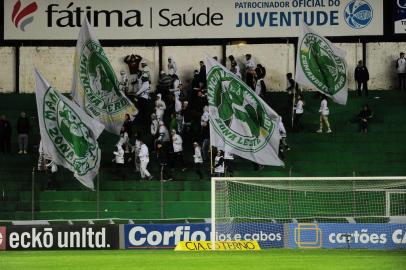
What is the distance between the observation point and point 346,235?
3198 cm

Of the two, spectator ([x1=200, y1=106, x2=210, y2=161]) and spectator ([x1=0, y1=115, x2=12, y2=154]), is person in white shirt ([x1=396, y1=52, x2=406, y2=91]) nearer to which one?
spectator ([x1=200, y1=106, x2=210, y2=161])

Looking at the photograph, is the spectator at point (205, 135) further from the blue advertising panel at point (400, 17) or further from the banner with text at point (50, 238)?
the blue advertising panel at point (400, 17)

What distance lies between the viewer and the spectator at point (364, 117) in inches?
1644

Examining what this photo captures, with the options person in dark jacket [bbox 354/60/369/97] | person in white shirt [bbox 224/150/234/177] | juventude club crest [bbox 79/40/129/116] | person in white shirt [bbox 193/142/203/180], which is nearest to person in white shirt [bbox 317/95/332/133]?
person in dark jacket [bbox 354/60/369/97]

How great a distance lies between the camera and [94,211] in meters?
36.8

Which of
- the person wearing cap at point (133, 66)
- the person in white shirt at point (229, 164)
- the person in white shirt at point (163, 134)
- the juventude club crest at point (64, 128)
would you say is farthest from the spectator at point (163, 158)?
the person wearing cap at point (133, 66)

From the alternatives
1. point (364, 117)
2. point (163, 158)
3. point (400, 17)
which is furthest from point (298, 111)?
point (400, 17)

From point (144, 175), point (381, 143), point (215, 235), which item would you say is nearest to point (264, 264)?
point (215, 235)

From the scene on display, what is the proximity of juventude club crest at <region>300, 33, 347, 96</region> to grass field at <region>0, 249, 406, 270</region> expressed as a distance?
9.11 metres

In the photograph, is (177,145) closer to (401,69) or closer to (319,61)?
(319,61)

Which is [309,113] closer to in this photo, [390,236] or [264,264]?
[390,236]

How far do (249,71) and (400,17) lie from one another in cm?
760

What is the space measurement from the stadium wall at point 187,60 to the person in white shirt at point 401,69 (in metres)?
1.07

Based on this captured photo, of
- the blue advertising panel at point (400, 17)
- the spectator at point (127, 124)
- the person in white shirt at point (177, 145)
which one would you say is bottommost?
the person in white shirt at point (177, 145)
